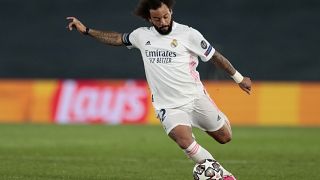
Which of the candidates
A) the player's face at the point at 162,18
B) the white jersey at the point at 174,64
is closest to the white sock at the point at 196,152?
the white jersey at the point at 174,64

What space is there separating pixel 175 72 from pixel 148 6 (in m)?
0.81

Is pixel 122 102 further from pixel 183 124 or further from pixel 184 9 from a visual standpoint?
pixel 183 124

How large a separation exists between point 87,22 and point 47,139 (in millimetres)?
15187

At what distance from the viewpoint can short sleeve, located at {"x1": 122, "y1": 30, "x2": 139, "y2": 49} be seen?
10670mm

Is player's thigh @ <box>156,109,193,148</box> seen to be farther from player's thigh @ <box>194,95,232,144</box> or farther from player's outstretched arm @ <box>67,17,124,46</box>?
player's outstretched arm @ <box>67,17,124,46</box>

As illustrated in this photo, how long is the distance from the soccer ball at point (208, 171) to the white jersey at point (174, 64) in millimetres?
765

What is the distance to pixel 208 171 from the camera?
9.99 meters

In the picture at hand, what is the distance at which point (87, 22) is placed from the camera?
1344 inches

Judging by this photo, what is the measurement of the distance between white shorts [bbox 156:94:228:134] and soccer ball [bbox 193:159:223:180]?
1.72 ft

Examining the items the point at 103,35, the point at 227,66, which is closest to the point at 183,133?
the point at 227,66

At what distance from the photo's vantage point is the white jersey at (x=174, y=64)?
1034 centimetres

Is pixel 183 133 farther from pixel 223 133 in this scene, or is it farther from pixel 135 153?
pixel 135 153

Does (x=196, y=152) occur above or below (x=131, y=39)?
below

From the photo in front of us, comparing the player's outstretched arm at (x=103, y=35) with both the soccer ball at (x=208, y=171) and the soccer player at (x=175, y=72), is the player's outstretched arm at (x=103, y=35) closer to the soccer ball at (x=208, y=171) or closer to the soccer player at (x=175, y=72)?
the soccer player at (x=175, y=72)
